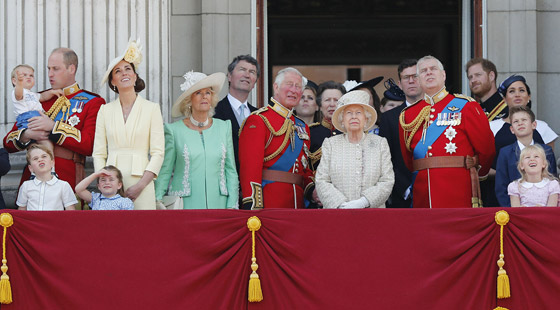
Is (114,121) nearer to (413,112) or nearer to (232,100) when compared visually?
(232,100)

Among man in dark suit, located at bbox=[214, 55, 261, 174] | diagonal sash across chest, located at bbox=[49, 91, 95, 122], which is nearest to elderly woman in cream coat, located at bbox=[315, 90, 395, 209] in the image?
man in dark suit, located at bbox=[214, 55, 261, 174]

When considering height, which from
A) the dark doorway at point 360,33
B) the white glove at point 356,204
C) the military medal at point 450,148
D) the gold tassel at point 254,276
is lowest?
the gold tassel at point 254,276

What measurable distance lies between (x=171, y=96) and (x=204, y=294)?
10.8ft

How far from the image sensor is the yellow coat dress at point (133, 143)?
25.6 ft

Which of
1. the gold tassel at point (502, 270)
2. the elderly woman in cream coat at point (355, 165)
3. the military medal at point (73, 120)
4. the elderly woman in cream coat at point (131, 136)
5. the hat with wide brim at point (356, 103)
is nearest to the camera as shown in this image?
the gold tassel at point (502, 270)

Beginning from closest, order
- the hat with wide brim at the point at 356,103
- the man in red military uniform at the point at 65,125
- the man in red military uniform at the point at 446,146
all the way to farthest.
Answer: the hat with wide brim at the point at 356,103 → the man in red military uniform at the point at 446,146 → the man in red military uniform at the point at 65,125

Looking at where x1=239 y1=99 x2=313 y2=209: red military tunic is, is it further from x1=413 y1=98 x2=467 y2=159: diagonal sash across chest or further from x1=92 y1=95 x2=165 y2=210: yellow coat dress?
x1=413 y1=98 x2=467 y2=159: diagonal sash across chest

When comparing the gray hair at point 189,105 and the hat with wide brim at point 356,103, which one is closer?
the hat with wide brim at point 356,103

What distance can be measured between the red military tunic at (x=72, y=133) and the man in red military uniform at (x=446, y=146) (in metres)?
2.32

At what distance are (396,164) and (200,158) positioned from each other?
1555 millimetres

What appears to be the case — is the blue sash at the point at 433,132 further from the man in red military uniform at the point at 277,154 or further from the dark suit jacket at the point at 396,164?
the man in red military uniform at the point at 277,154

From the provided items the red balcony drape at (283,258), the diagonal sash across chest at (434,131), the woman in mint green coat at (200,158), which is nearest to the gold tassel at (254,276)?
the red balcony drape at (283,258)

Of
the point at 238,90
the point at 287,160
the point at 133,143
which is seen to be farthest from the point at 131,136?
the point at 238,90

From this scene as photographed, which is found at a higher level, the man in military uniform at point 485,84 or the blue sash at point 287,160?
the man in military uniform at point 485,84
